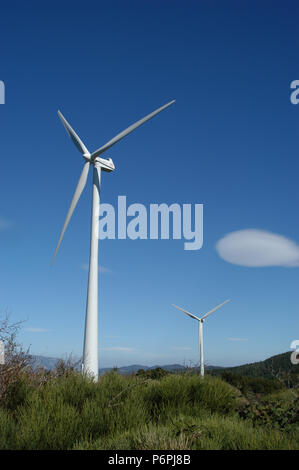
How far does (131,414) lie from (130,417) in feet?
0.38

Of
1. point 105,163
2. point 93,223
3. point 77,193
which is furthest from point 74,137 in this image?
point 93,223

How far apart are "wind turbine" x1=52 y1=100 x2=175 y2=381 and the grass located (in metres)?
2.92

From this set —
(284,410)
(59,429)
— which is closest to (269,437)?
(284,410)

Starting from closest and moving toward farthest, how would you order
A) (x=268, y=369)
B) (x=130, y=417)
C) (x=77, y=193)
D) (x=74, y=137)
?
(x=130, y=417)
(x=268, y=369)
(x=77, y=193)
(x=74, y=137)

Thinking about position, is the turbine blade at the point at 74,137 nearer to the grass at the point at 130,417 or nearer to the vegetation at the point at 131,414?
the vegetation at the point at 131,414

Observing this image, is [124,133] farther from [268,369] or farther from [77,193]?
[268,369]

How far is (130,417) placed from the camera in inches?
A: 407

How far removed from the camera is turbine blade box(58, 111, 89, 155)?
25.2m

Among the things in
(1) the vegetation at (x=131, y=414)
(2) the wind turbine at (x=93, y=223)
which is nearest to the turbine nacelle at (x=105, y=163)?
(2) the wind turbine at (x=93, y=223)

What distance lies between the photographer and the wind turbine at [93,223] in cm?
1817

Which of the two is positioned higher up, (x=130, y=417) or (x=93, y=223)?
(x=93, y=223)

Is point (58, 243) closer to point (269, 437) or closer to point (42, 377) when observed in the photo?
point (42, 377)

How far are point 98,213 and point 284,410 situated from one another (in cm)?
1351
